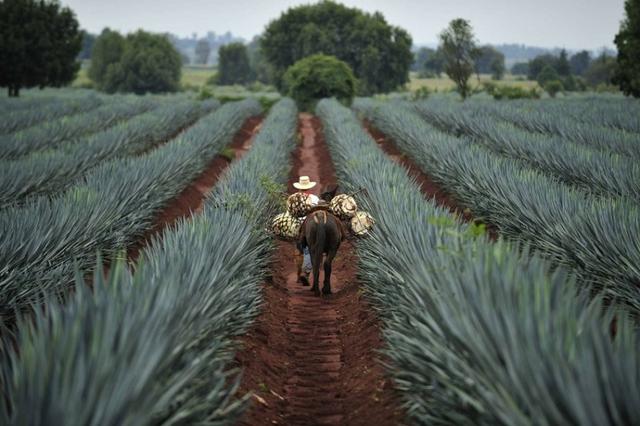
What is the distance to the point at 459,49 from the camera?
43688mm

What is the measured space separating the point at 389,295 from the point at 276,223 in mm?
3204

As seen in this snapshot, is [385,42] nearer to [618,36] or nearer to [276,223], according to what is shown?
[618,36]

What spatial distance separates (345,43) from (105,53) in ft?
104

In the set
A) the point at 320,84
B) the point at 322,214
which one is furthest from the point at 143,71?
the point at 322,214

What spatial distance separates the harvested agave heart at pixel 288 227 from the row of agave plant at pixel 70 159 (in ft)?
13.4

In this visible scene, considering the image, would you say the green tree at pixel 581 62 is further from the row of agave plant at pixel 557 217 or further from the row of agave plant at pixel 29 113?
the row of agave plant at pixel 557 217

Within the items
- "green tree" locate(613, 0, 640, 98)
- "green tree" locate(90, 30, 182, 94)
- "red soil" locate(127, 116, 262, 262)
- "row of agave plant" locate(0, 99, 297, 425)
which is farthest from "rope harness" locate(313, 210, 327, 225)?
"green tree" locate(90, 30, 182, 94)

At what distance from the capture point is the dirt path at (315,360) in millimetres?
5863

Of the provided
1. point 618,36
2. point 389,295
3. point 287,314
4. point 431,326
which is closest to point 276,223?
point 287,314

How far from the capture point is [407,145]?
69.7 feet

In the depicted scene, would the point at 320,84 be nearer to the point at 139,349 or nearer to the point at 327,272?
the point at 327,272

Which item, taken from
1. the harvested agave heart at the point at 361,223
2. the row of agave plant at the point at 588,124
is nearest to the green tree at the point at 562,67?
the row of agave plant at the point at 588,124

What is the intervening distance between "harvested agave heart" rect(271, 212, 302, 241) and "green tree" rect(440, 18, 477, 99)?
35357 millimetres

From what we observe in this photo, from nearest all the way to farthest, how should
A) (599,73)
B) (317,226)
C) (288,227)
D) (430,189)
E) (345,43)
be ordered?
(317,226), (288,227), (430,189), (345,43), (599,73)
